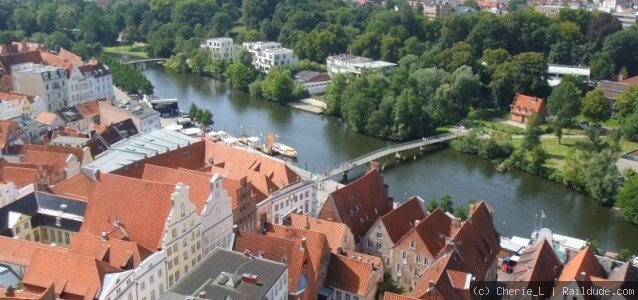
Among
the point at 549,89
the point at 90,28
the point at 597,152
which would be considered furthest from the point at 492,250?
the point at 90,28

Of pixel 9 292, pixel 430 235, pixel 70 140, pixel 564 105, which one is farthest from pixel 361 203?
pixel 564 105

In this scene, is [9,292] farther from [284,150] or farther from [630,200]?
[630,200]

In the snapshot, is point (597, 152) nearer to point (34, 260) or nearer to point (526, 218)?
point (526, 218)

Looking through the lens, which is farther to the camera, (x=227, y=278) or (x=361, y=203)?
(x=361, y=203)

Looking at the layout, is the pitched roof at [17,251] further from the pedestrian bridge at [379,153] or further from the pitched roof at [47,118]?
the pitched roof at [47,118]

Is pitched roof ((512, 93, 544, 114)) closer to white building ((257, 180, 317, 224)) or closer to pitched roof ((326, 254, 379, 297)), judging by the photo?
white building ((257, 180, 317, 224))

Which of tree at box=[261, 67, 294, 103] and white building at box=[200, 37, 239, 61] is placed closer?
tree at box=[261, 67, 294, 103]

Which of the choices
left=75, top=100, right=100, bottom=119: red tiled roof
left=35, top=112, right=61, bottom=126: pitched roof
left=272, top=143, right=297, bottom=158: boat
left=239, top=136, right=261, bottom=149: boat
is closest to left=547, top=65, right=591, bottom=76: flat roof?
left=272, top=143, right=297, bottom=158: boat
